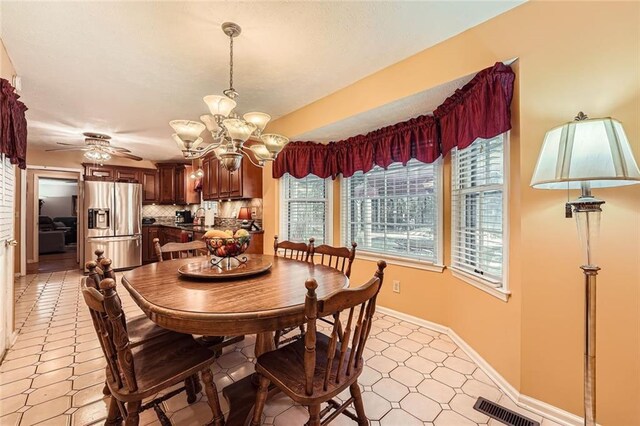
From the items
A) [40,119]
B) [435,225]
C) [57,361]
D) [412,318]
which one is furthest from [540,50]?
[40,119]

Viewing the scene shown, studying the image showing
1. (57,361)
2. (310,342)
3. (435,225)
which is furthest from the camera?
(435,225)

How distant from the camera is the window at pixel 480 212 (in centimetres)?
195

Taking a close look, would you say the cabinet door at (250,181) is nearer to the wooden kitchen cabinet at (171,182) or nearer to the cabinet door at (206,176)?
the cabinet door at (206,176)

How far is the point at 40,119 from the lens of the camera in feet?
11.9

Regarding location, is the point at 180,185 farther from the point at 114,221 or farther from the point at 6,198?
the point at 6,198

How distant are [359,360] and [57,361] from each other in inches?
98.6

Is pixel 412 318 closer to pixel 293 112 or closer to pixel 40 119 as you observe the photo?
pixel 293 112

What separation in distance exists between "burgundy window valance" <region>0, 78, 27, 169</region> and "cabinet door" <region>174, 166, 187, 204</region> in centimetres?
393

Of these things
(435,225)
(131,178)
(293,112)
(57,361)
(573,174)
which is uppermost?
(293,112)

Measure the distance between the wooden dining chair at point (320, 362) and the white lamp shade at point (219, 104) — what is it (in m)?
1.48

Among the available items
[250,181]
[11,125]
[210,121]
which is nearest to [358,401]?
[210,121]

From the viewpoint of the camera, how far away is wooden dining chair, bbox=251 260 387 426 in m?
1.04

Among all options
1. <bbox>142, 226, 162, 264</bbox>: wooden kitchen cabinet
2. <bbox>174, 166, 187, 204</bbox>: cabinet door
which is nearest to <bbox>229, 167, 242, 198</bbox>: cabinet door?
<bbox>174, 166, 187, 204</bbox>: cabinet door

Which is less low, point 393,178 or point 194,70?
point 194,70
